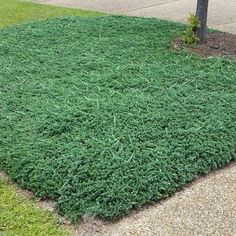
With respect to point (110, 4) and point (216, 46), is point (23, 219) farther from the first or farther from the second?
point (110, 4)

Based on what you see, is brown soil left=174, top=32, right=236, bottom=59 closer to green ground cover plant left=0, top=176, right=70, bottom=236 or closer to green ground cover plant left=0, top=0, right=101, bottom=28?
green ground cover plant left=0, top=0, right=101, bottom=28

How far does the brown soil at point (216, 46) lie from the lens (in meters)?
6.62

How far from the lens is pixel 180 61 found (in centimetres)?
612

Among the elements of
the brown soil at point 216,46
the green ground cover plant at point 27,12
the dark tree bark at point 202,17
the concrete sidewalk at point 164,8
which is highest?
the dark tree bark at point 202,17

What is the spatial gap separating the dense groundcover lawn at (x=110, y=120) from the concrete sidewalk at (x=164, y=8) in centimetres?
282

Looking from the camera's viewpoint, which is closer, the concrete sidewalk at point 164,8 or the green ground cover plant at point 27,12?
the green ground cover plant at point 27,12

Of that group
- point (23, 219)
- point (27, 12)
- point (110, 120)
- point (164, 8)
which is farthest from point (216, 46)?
point (23, 219)

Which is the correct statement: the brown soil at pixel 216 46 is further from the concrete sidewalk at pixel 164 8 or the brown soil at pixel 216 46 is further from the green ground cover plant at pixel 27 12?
the green ground cover plant at pixel 27 12

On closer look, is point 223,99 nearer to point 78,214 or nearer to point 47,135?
point 47,135

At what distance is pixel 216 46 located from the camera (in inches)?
273

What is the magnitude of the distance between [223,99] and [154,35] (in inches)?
94.5

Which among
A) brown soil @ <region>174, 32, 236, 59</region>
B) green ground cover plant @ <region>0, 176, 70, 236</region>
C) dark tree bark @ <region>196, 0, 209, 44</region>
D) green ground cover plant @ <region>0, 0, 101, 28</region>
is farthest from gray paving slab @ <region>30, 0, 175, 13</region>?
green ground cover plant @ <region>0, 176, 70, 236</region>

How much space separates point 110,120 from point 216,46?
2890 mm

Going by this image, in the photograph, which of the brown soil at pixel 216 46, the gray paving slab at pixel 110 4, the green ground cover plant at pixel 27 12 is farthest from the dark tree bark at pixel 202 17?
the gray paving slab at pixel 110 4
